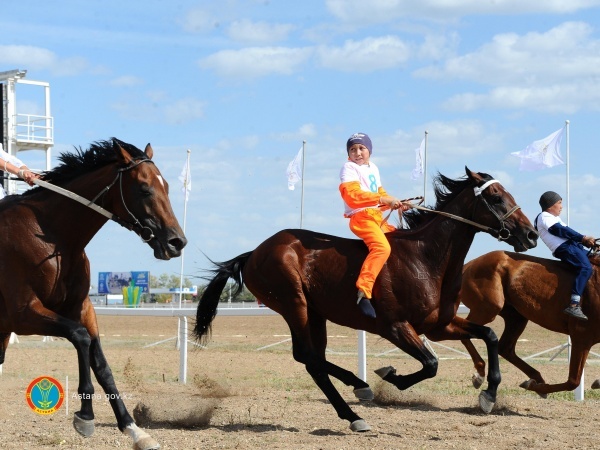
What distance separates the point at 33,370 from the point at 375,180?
7.89 metres

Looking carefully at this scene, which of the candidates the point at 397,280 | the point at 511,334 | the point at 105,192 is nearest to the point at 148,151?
the point at 105,192

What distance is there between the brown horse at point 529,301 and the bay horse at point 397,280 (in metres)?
2.02

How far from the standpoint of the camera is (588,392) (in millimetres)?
12211

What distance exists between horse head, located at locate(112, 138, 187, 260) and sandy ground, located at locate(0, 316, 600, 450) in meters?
1.88

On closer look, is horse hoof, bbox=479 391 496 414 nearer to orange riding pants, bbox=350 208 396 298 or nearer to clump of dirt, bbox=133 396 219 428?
orange riding pants, bbox=350 208 396 298

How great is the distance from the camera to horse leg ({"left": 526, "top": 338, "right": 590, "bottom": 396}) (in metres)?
Answer: 10.4

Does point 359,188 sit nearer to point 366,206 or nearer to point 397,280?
point 366,206

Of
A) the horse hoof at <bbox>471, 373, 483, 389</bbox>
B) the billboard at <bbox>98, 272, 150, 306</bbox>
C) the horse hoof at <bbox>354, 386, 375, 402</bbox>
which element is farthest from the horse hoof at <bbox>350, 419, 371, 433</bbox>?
the billboard at <bbox>98, 272, 150, 306</bbox>

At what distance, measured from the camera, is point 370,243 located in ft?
28.1

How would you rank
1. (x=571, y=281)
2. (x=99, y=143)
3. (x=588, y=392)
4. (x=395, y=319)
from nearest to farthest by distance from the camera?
(x=99, y=143) < (x=395, y=319) < (x=571, y=281) < (x=588, y=392)

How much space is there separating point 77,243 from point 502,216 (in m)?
3.98

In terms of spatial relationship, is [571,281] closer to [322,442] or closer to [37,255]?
[322,442]

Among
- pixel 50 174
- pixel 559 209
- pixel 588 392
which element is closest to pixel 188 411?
pixel 50 174

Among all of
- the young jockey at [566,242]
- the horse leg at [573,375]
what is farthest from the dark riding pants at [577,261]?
the horse leg at [573,375]
